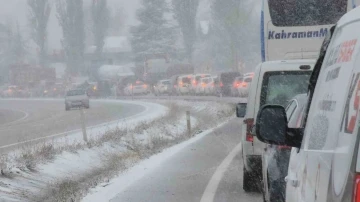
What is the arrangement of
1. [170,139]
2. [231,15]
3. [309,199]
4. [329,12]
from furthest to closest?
[231,15] → [170,139] → [329,12] → [309,199]

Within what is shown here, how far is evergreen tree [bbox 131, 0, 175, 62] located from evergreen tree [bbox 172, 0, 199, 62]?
8.46 feet

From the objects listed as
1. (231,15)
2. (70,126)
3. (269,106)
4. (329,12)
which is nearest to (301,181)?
(269,106)

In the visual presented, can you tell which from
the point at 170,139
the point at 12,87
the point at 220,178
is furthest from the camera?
the point at 12,87

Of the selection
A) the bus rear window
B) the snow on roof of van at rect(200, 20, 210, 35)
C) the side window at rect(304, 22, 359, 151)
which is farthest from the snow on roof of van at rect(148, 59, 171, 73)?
the side window at rect(304, 22, 359, 151)

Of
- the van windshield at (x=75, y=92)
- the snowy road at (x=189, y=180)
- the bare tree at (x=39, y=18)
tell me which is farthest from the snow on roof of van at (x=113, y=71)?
the snowy road at (x=189, y=180)

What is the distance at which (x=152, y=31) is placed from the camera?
268 feet

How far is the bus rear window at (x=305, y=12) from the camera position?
11719 millimetres

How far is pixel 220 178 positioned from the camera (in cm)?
1120

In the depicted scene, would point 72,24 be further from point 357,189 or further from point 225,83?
point 357,189

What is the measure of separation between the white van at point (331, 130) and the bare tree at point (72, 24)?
89.4 metres

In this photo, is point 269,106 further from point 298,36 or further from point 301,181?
point 298,36

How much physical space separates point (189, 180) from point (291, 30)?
12.7 feet

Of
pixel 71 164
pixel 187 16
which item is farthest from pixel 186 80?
pixel 71 164

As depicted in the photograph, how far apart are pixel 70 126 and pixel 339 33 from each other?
28.7 meters
